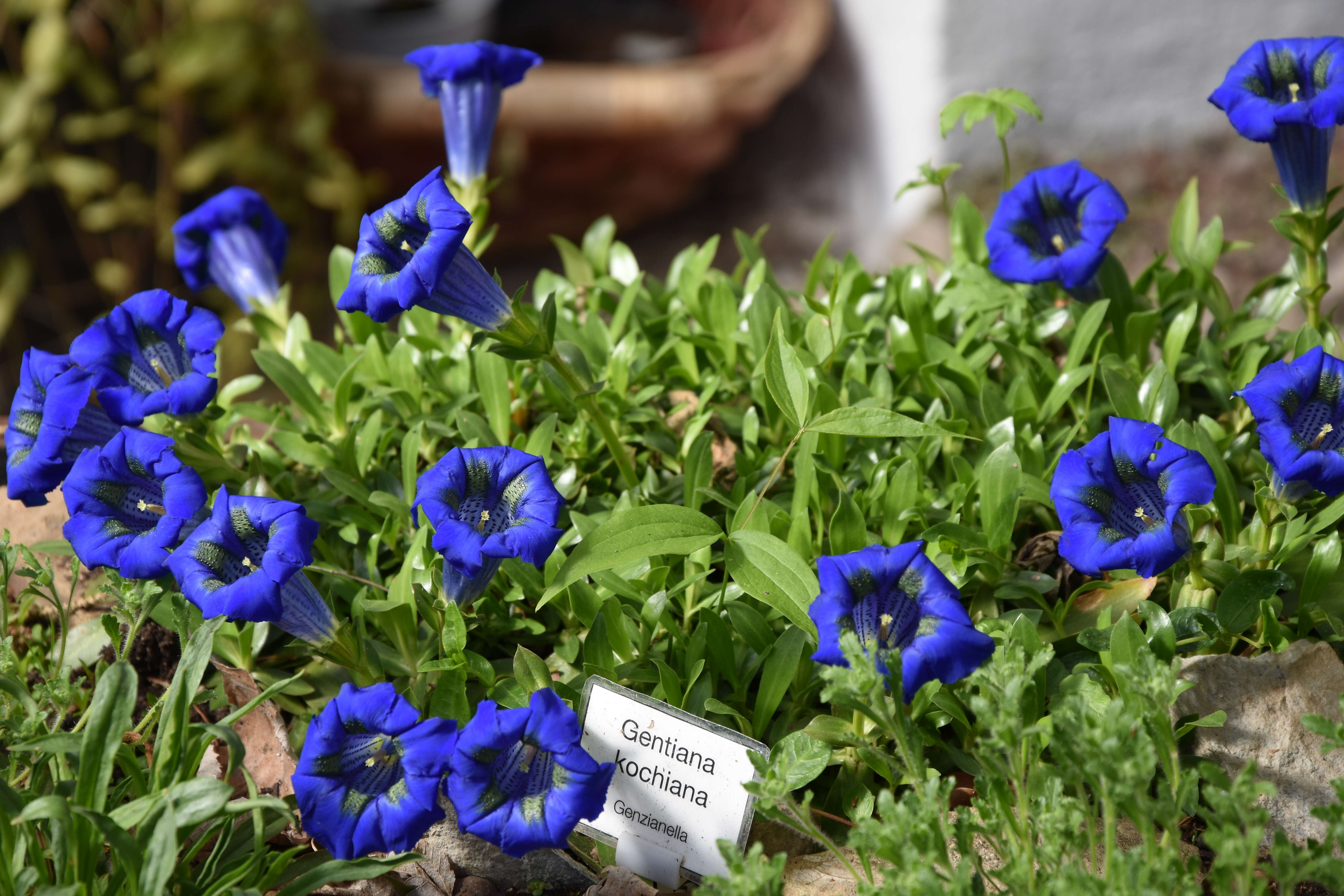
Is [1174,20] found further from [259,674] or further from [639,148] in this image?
[259,674]

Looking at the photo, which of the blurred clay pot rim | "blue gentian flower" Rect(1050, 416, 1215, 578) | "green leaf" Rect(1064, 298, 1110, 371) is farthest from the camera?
the blurred clay pot rim

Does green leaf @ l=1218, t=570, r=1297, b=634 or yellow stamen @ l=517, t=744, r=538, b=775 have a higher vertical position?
green leaf @ l=1218, t=570, r=1297, b=634

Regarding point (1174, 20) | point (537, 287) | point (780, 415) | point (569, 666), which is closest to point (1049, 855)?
point (569, 666)

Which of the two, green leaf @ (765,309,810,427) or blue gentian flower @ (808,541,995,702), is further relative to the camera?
green leaf @ (765,309,810,427)

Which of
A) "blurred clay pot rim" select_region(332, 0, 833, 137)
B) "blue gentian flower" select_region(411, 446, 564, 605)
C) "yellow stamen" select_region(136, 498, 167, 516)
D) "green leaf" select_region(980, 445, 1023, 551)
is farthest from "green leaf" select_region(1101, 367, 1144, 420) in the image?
"blurred clay pot rim" select_region(332, 0, 833, 137)

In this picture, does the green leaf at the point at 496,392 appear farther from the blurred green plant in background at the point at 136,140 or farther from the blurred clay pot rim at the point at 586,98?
the blurred clay pot rim at the point at 586,98

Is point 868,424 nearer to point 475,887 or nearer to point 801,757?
point 801,757

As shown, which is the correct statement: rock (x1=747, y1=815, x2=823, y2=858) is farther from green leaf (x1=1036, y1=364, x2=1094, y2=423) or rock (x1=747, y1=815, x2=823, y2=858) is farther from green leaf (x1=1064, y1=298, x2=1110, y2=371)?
green leaf (x1=1064, y1=298, x2=1110, y2=371)
